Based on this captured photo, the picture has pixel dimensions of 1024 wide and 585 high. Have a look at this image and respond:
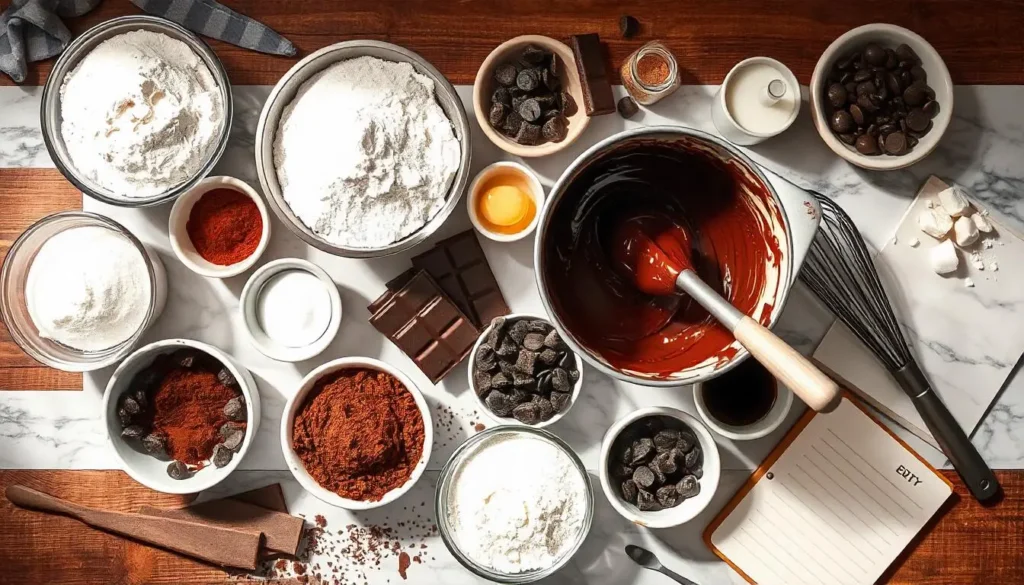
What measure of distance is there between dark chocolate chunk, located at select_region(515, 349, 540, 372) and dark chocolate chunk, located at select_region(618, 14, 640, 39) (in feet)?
2.06

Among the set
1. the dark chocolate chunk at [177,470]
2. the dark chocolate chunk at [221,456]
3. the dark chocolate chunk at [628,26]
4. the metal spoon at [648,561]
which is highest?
the dark chocolate chunk at [628,26]

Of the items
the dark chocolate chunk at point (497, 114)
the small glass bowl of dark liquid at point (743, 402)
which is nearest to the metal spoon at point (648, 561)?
the small glass bowl of dark liquid at point (743, 402)

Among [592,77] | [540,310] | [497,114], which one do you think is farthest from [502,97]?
[540,310]

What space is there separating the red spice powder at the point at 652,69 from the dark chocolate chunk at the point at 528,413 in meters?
0.63

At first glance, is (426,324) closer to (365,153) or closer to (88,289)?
(365,153)

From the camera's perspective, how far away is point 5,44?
1.46 m

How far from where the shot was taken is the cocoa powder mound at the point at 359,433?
1.37 metres

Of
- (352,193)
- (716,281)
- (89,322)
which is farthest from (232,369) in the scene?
(716,281)

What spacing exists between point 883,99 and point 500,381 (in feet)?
2.84

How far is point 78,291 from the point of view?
1.36 metres

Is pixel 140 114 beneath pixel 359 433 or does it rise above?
above

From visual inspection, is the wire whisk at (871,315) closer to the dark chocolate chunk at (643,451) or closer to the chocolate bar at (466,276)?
the dark chocolate chunk at (643,451)

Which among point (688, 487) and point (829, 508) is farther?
point (829, 508)

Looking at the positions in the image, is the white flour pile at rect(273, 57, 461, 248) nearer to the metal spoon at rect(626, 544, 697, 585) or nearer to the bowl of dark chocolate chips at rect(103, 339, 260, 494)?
the bowl of dark chocolate chips at rect(103, 339, 260, 494)
